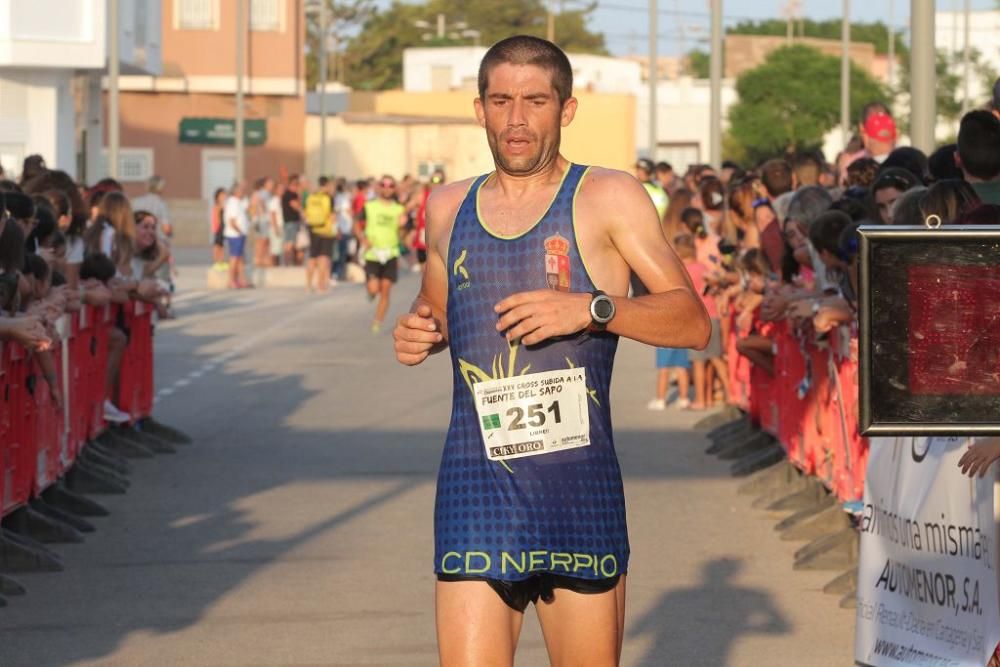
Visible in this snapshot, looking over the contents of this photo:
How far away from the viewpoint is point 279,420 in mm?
16859

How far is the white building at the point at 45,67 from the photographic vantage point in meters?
34.5

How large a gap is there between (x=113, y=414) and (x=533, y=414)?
9829 mm

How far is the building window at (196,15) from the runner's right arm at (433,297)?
209 ft

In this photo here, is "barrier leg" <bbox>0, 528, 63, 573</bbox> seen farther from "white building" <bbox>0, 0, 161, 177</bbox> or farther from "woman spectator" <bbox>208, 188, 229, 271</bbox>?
"woman spectator" <bbox>208, 188, 229, 271</bbox>

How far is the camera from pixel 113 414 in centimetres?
1449

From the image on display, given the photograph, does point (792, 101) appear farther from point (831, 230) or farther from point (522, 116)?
point (522, 116)

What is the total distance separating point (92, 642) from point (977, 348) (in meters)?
4.91

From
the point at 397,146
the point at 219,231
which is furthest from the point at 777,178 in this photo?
the point at 397,146

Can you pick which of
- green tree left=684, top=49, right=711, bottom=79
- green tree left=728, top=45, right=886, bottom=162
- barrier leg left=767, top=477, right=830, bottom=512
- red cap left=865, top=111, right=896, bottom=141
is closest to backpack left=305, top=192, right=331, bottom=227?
red cap left=865, top=111, right=896, bottom=141

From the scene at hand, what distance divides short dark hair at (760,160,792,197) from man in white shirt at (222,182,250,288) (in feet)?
74.4

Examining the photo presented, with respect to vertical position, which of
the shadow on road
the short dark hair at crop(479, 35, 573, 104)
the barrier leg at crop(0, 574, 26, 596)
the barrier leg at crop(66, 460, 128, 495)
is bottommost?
the shadow on road

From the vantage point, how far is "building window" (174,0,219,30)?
67688mm

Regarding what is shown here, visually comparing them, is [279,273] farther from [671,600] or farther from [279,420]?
[671,600]

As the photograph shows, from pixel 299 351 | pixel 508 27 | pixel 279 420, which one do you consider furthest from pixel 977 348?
pixel 508 27
